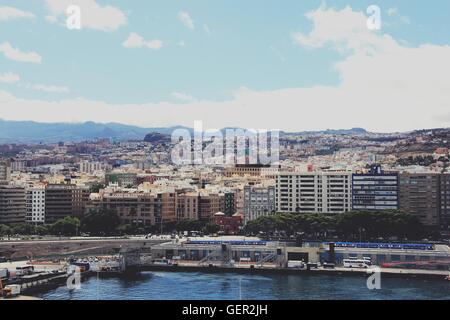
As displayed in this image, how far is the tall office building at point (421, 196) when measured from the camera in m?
13.8

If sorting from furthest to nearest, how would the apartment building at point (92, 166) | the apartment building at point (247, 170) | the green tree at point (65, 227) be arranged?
the apartment building at point (92, 166) → the apartment building at point (247, 170) → the green tree at point (65, 227)

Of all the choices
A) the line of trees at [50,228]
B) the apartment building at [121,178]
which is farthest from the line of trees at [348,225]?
the apartment building at [121,178]

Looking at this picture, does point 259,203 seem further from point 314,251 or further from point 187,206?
point 314,251

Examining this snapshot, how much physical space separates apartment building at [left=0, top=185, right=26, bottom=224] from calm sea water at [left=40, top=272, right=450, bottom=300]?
607cm

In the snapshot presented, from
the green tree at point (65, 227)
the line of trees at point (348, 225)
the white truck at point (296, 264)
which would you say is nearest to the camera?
the white truck at point (296, 264)

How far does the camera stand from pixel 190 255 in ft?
36.9

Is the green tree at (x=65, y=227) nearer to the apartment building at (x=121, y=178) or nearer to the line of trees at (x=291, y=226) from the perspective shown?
the line of trees at (x=291, y=226)

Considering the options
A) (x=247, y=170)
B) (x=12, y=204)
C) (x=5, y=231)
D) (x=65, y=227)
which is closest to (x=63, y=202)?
(x=12, y=204)

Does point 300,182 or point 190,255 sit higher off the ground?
point 300,182

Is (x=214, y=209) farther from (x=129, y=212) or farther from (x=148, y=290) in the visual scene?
(x=148, y=290)

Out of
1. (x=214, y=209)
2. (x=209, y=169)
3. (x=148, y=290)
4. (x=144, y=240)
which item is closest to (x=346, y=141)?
(x=209, y=169)

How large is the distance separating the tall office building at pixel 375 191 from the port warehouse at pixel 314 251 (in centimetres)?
294
